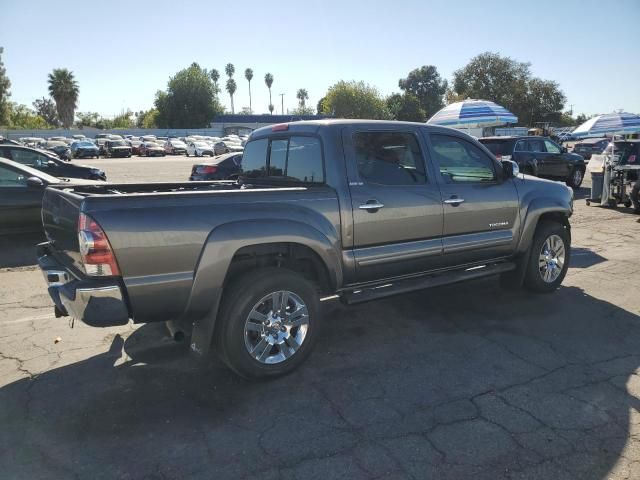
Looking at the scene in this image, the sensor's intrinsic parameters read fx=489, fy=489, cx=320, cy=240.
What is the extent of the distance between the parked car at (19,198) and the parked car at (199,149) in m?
37.0

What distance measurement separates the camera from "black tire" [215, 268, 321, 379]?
11.5 ft

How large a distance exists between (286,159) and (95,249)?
78.1 inches

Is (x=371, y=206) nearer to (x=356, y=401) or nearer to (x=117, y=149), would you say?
(x=356, y=401)

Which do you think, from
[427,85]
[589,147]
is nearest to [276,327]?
[589,147]

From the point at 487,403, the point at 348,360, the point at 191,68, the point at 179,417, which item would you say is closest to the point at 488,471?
the point at 487,403

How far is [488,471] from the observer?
2.67 metres

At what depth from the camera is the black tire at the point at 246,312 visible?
Result: 351 centimetres

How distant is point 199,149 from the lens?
1774 inches

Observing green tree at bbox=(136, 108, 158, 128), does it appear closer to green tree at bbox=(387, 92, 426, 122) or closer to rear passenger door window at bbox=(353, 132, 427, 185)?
green tree at bbox=(387, 92, 426, 122)

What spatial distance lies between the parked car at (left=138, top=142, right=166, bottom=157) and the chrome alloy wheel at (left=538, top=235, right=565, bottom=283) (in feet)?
151

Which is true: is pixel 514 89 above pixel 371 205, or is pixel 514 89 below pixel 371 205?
above

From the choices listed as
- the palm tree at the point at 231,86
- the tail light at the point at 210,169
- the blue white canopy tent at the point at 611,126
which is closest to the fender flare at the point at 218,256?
the tail light at the point at 210,169

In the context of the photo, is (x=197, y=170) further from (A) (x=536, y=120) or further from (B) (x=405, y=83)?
(B) (x=405, y=83)

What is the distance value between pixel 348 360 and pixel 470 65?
198 ft
